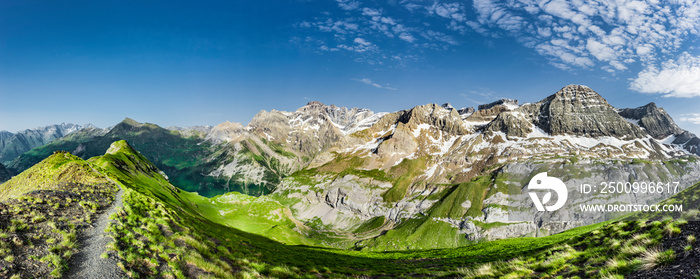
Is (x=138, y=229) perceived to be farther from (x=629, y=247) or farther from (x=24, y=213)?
(x=629, y=247)

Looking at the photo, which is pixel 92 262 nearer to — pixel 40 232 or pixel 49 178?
pixel 40 232

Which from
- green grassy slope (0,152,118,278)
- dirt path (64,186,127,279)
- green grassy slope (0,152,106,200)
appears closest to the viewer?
green grassy slope (0,152,118,278)

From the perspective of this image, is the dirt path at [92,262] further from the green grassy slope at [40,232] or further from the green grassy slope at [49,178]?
the green grassy slope at [49,178]

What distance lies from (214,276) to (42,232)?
11764mm

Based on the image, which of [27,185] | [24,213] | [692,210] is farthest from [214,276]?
[692,210]

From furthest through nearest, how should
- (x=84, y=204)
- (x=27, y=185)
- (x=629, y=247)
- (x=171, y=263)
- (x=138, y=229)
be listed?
(x=27, y=185)
(x=84, y=204)
(x=138, y=229)
(x=171, y=263)
(x=629, y=247)

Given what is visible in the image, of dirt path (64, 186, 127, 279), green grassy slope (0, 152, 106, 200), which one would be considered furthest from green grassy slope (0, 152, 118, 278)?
green grassy slope (0, 152, 106, 200)

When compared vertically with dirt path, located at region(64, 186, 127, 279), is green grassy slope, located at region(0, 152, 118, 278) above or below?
above

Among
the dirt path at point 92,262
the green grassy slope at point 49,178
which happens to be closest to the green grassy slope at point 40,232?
the dirt path at point 92,262

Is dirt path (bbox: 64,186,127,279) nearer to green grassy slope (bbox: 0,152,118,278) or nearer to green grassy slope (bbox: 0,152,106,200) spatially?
green grassy slope (bbox: 0,152,118,278)

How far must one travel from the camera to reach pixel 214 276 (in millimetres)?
15273

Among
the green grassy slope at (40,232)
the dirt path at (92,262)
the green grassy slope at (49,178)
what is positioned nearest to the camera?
the green grassy slope at (40,232)

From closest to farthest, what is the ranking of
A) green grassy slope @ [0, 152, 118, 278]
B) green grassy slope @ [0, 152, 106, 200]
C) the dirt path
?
green grassy slope @ [0, 152, 118, 278] < the dirt path < green grassy slope @ [0, 152, 106, 200]

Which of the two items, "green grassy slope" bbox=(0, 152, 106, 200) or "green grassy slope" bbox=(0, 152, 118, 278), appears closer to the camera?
"green grassy slope" bbox=(0, 152, 118, 278)
